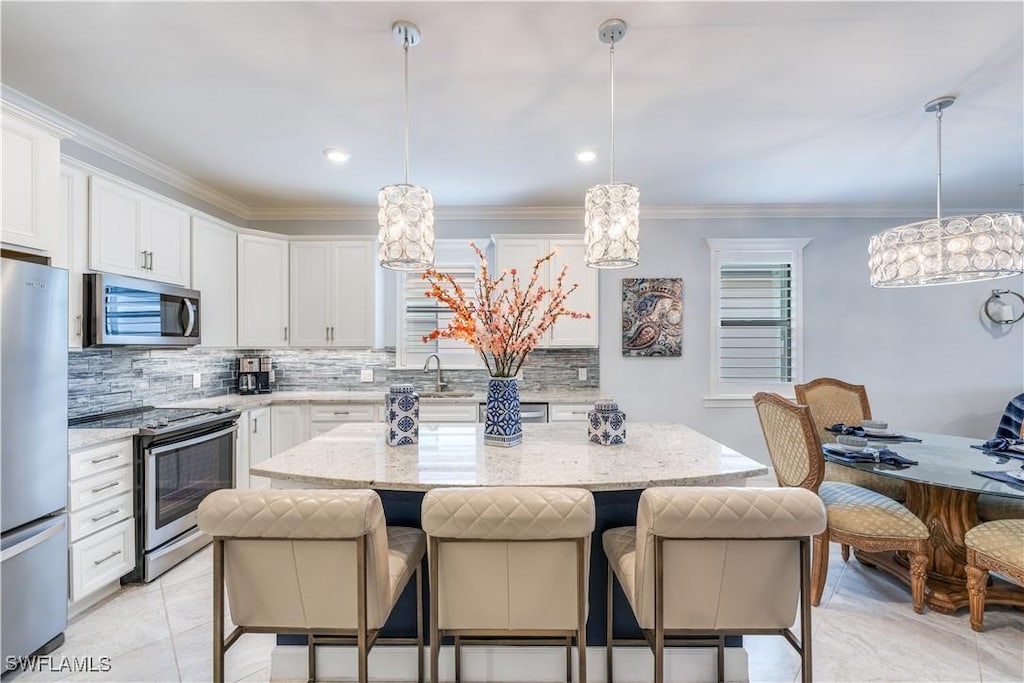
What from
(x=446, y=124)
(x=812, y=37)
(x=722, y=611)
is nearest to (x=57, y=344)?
(x=446, y=124)

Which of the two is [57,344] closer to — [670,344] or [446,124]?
[446,124]

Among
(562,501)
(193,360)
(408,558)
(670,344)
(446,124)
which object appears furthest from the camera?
(670,344)

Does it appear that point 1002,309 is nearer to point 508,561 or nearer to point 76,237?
point 508,561

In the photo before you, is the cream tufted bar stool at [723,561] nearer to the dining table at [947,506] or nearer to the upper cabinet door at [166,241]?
the dining table at [947,506]

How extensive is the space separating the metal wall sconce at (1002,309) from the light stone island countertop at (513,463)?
166 inches

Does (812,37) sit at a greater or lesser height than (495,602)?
greater

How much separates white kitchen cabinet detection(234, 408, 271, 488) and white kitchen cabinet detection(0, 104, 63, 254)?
5.83 ft

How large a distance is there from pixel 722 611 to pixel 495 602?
684mm

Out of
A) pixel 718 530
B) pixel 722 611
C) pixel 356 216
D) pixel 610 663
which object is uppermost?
pixel 356 216

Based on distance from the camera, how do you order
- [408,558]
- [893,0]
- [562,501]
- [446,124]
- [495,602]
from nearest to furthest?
[562,501], [495,602], [408,558], [893,0], [446,124]

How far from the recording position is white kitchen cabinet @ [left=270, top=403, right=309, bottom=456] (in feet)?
12.4

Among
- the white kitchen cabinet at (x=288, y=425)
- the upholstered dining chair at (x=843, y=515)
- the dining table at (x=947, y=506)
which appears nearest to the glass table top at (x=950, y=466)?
the dining table at (x=947, y=506)

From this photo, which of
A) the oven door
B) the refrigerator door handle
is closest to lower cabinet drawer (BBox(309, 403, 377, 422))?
the oven door

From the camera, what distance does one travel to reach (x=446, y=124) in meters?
2.65
